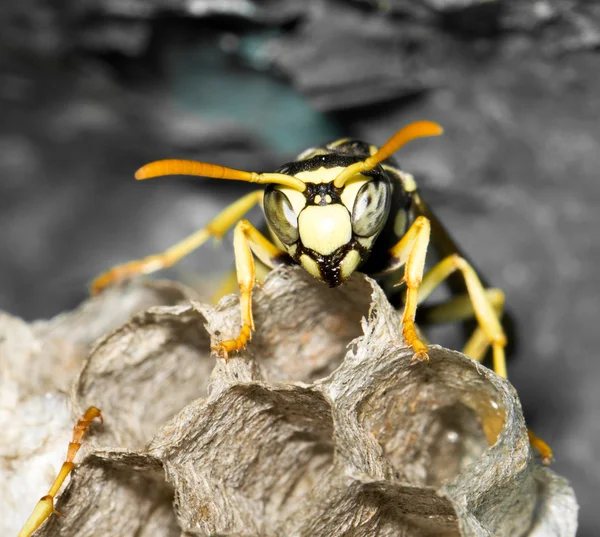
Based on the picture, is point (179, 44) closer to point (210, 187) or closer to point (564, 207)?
point (210, 187)

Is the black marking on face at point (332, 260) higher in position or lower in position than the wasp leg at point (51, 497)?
higher

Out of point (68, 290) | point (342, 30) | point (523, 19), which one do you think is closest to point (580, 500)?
point (523, 19)

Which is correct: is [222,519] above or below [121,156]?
below

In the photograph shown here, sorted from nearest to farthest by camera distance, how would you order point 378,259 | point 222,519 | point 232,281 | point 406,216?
1. point 222,519
2. point 378,259
3. point 406,216
4. point 232,281

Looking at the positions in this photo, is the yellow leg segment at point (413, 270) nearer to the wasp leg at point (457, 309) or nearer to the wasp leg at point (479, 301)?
the wasp leg at point (479, 301)

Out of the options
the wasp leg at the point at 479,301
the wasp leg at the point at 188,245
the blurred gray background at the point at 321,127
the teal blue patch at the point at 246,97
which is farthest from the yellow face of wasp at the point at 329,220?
the teal blue patch at the point at 246,97

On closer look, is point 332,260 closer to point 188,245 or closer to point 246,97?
point 188,245

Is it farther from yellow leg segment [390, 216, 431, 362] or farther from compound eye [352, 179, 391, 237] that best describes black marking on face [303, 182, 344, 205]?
yellow leg segment [390, 216, 431, 362]
